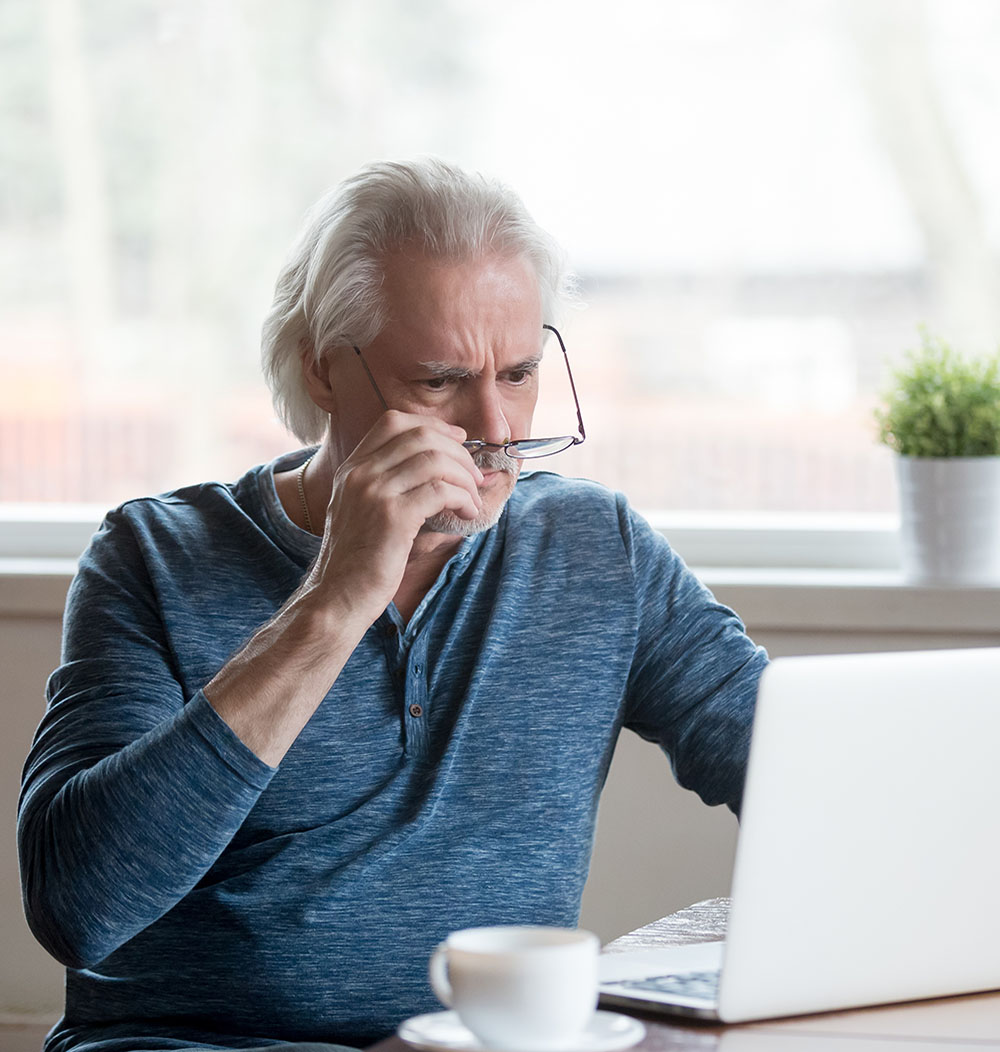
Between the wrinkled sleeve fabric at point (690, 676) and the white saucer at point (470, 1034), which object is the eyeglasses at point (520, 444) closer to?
the wrinkled sleeve fabric at point (690, 676)

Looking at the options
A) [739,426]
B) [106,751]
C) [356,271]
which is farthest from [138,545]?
[739,426]

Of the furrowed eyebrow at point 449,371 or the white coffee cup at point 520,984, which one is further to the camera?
the furrowed eyebrow at point 449,371

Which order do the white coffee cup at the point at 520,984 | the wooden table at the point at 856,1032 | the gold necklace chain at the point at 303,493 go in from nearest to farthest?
the white coffee cup at the point at 520,984, the wooden table at the point at 856,1032, the gold necklace chain at the point at 303,493

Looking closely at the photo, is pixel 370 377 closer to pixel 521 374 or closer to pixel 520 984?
pixel 521 374

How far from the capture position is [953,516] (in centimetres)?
204

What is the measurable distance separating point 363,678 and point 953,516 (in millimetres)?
1054

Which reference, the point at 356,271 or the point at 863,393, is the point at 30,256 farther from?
the point at 863,393

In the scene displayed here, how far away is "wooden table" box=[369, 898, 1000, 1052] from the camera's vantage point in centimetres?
82

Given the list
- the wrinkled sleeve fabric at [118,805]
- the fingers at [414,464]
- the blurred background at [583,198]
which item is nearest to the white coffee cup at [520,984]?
the wrinkled sleeve fabric at [118,805]

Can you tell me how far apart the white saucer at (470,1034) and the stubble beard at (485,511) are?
0.65 meters

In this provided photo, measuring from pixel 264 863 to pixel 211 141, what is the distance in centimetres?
150

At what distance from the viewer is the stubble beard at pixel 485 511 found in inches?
55.3

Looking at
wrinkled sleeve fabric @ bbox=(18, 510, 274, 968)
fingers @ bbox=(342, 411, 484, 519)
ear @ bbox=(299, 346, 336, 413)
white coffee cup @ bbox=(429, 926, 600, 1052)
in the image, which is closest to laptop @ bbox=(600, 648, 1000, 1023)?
white coffee cup @ bbox=(429, 926, 600, 1052)

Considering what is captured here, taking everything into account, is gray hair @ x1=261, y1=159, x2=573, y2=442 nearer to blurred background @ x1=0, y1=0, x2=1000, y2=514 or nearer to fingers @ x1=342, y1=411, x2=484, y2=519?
fingers @ x1=342, y1=411, x2=484, y2=519
